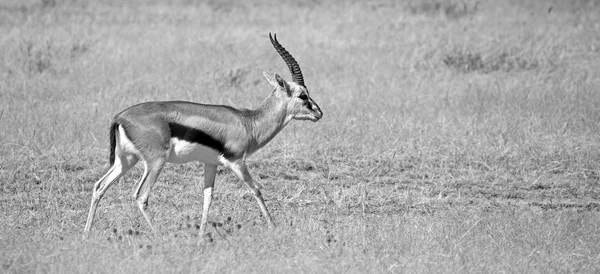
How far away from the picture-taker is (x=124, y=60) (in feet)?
42.2

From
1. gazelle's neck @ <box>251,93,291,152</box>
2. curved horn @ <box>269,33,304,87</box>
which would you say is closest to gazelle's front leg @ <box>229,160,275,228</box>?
gazelle's neck @ <box>251,93,291,152</box>

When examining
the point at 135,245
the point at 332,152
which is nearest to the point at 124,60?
the point at 332,152

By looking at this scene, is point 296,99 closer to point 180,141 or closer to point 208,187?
point 208,187

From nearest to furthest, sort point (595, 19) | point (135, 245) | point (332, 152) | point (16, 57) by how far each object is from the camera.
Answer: point (135, 245), point (332, 152), point (16, 57), point (595, 19)

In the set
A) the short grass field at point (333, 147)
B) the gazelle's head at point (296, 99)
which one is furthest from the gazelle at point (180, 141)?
the short grass field at point (333, 147)

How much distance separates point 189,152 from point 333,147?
2.65m

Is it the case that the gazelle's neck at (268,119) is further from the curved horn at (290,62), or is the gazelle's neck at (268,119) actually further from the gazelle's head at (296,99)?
the curved horn at (290,62)

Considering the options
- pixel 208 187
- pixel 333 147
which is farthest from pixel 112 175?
pixel 333 147

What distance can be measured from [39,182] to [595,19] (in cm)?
1293

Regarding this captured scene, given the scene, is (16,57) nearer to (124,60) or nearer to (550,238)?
(124,60)

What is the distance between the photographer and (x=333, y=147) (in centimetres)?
916

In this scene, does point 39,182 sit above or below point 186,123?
below

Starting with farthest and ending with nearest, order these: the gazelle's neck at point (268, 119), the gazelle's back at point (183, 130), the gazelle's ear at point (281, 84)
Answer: the gazelle's ear at point (281, 84) < the gazelle's neck at point (268, 119) < the gazelle's back at point (183, 130)

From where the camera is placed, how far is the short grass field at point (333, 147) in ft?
20.1
